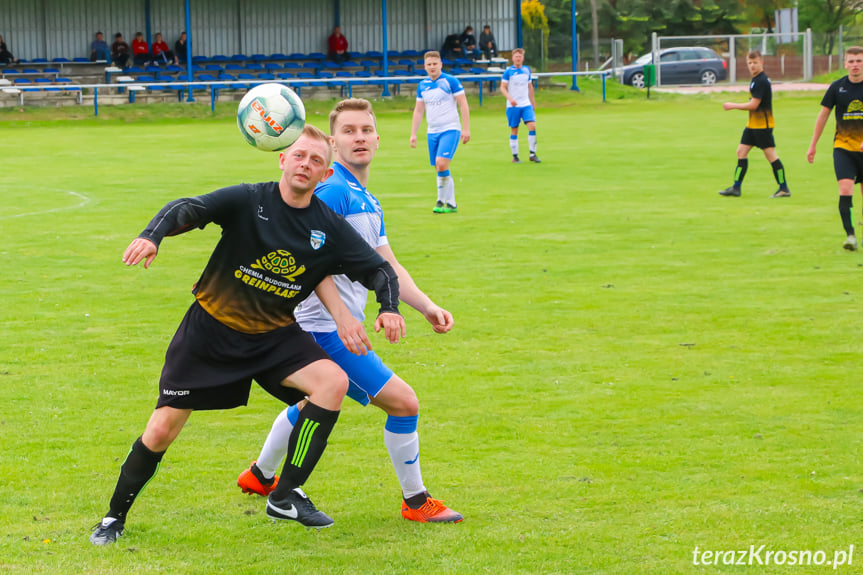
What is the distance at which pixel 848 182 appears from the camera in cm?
1231

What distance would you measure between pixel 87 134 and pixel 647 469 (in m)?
27.7

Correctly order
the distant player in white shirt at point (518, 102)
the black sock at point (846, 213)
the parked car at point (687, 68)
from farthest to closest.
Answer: the parked car at point (687, 68) → the distant player in white shirt at point (518, 102) → the black sock at point (846, 213)

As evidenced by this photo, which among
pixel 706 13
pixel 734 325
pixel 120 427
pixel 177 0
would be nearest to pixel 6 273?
pixel 120 427

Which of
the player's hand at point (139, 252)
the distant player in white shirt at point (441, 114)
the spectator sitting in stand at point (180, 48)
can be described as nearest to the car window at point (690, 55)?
the spectator sitting in stand at point (180, 48)

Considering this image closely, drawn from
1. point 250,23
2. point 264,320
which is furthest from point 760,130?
point 250,23

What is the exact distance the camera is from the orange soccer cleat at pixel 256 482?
5629mm

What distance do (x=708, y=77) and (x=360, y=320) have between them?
46.0 meters

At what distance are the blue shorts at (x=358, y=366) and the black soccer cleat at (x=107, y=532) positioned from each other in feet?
4.08

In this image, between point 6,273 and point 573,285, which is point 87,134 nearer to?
point 6,273

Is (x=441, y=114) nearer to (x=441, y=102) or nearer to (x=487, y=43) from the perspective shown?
(x=441, y=102)

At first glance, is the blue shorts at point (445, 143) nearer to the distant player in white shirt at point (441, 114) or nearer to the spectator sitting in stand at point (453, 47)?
the distant player in white shirt at point (441, 114)

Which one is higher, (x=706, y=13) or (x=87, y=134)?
(x=706, y=13)

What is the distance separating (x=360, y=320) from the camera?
525 cm

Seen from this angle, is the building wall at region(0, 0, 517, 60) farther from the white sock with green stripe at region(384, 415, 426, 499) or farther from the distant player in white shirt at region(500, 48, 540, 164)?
the white sock with green stripe at region(384, 415, 426, 499)
